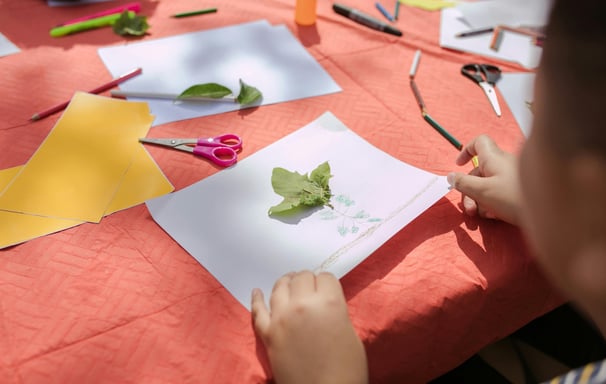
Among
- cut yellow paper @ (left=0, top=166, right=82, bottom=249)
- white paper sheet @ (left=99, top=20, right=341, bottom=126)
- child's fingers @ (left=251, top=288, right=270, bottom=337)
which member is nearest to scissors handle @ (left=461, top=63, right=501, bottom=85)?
white paper sheet @ (left=99, top=20, right=341, bottom=126)

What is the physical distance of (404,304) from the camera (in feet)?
2.01

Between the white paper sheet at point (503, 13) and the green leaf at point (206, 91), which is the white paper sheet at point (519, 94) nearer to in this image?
the white paper sheet at point (503, 13)

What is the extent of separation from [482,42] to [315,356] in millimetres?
849

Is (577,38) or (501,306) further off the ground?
(577,38)

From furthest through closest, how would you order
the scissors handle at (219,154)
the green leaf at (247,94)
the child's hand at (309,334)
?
the green leaf at (247,94) < the scissors handle at (219,154) < the child's hand at (309,334)

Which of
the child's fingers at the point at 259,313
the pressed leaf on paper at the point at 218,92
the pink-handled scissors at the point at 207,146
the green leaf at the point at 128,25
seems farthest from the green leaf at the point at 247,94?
the child's fingers at the point at 259,313

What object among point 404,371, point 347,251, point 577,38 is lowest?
point 404,371

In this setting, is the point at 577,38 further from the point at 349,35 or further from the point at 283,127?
the point at 349,35

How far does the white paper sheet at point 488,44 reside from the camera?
1071 millimetres

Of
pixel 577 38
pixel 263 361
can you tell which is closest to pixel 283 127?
pixel 263 361

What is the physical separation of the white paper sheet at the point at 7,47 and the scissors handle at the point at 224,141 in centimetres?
45

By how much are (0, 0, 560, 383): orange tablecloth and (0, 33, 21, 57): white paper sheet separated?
18 millimetres

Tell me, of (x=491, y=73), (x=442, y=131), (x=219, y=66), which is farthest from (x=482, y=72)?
(x=219, y=66)

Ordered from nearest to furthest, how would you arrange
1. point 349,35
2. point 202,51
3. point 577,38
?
point 577,38 → point 202,51 → point 349,35
